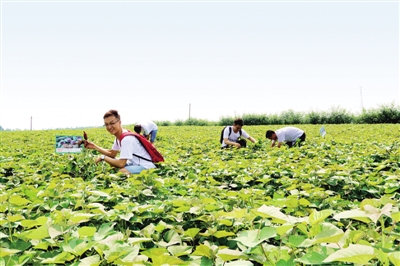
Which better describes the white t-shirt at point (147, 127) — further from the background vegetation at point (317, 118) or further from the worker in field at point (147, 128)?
the background vegetation at point (317, 118)

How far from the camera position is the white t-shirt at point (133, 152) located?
14.8 ft

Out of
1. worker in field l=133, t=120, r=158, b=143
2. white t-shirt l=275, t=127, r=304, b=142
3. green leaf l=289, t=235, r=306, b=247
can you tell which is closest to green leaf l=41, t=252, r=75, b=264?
green leaf l=289, t=235, r=306, b=247

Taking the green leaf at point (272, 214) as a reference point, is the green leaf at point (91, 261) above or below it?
below

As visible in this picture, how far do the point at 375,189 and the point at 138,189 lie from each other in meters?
2.09

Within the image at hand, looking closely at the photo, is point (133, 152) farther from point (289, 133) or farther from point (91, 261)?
point (289, 133)

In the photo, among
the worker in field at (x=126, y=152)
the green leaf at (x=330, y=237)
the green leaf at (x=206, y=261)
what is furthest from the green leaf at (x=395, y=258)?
the worker in field at (x=126, y=152)

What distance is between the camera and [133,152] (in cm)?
468

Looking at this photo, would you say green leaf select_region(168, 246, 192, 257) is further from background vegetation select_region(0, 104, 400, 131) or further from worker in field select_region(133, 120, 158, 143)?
background vegetation select_region(0, 104, 400, 131)

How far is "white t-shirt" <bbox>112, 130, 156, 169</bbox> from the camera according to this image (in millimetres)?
4520

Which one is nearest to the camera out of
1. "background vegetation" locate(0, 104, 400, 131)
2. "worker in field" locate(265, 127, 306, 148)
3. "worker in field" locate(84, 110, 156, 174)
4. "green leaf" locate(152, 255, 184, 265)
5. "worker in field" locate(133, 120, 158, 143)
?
"green leaf" locate(152, 255, 184, 265)

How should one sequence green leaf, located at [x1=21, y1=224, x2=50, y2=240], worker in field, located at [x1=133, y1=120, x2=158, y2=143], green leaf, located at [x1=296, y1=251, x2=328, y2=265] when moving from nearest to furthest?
1. green leaf, located at [x1=296, y1=251, x2=328, y2=265]
2. green leaf, located at [x1=21, y1=224, x2=50, y2=240]
3. worker in field, located at [x1=133, y1=120, x2=158, y2=143]

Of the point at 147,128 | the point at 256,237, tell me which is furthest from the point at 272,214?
the point at 147,128

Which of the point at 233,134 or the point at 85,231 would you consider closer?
the point at 85,231

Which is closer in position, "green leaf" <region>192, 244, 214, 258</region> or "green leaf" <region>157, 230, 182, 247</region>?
"green leaf" <region>192, 244, 214, 258</region>
